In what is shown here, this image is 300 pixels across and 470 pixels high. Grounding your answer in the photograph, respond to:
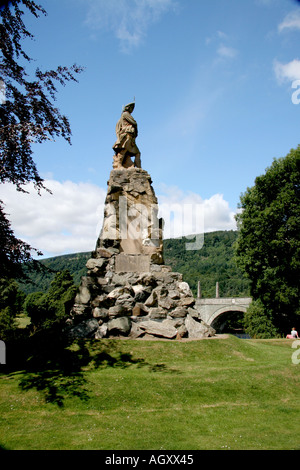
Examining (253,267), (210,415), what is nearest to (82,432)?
(210,415)

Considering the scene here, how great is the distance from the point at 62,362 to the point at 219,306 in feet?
114

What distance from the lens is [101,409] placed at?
6.94 meters

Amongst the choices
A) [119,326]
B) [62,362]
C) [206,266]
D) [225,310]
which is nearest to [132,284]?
[119,326]

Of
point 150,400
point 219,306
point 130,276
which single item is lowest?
point 219,306

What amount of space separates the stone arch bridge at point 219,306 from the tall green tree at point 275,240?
14336mm

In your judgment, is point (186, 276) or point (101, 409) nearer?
point (101, 409)

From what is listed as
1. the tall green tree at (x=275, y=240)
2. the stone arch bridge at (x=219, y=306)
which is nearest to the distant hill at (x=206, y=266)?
the stone arch bridge at (x=219, y=306)

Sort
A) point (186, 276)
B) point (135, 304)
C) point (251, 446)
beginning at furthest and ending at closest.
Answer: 1. point (186, 276)
2. point (135, 304)
3. point (251, 446)

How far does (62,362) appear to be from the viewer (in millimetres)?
9133

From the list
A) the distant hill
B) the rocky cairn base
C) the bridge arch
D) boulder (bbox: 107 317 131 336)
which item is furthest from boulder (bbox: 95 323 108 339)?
the distant hill

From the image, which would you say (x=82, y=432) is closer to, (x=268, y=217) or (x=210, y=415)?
(x=210, y=415)

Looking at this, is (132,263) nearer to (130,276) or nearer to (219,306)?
(130,276)

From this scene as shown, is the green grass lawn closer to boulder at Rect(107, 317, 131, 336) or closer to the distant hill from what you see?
boulder at Rect(107, 317, 131, 336)

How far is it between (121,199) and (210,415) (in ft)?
29.3
